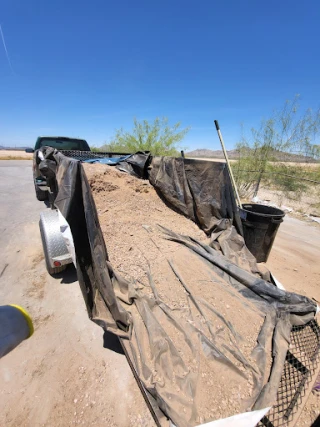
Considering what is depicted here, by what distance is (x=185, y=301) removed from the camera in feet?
6.59

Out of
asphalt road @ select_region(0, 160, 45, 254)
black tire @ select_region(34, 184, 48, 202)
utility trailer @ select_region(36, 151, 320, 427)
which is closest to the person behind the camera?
utility trailer @ select_region(36, 151, 320, 427)

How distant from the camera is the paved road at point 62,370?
1.42 metres

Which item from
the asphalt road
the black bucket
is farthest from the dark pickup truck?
the black bucket

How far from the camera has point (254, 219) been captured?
3.13 meters

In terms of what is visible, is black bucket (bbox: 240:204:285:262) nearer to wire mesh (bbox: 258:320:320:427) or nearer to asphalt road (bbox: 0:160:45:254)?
wire mesh (bbox: 258:320:320:427)

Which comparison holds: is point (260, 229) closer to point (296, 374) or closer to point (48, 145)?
point (296, 374)

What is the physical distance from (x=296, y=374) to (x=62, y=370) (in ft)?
6.39

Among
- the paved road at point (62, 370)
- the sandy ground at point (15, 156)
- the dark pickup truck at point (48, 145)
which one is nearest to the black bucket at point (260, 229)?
the paved road at point (62, 370)

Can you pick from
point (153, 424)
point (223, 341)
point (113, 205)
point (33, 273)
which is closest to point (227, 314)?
point (223, 341)

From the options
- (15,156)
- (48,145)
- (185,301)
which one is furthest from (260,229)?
(15,156)

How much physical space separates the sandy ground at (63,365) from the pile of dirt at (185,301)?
42cm

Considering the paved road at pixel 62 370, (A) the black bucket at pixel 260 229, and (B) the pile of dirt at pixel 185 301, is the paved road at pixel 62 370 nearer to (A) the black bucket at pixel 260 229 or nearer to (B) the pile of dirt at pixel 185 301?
(B) the pile of dirt at pixel 185 301

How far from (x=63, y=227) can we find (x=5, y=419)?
141 cm

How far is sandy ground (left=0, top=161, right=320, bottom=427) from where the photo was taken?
1423mm
